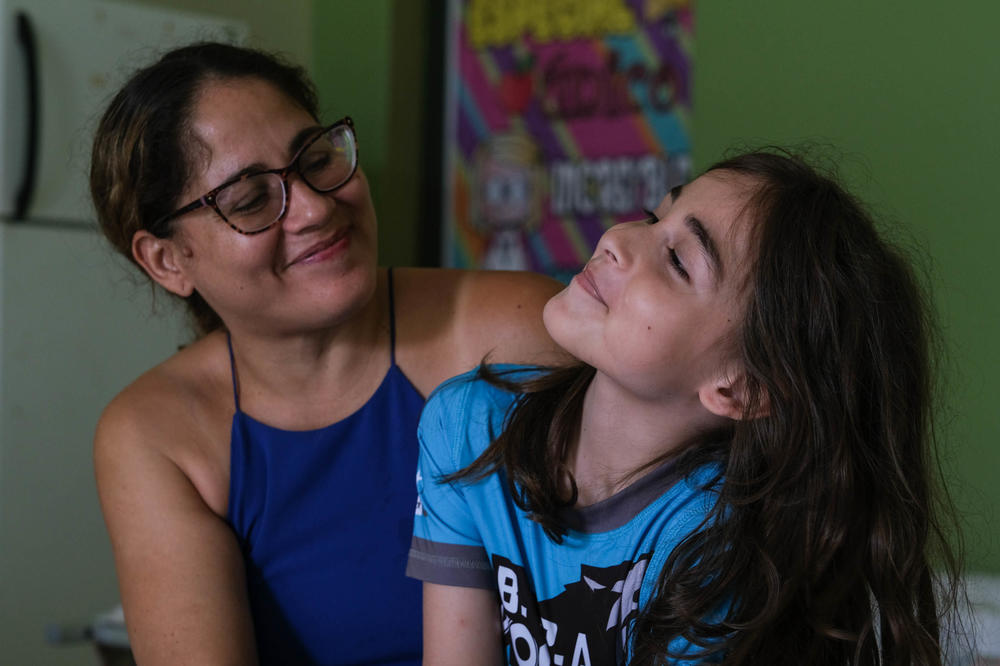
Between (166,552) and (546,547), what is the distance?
1.75 ft

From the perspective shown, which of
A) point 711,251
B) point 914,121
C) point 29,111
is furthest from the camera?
point 29,111

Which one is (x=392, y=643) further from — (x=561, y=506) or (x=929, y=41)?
(x=929, y=41)

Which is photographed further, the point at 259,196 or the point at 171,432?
the point at 171,432

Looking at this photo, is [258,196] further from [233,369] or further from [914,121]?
[914,121]

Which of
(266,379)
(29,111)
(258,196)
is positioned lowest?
(266,379)

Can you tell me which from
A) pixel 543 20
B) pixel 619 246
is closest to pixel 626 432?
pixel 619 246

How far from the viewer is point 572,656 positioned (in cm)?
130

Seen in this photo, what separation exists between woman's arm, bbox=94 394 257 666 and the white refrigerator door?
145 cm

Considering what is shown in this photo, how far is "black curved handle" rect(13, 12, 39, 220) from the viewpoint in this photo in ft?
9.32

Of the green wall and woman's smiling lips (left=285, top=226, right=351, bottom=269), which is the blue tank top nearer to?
woman's smiling lips (left=285, top=226, right=351, bottom=269)

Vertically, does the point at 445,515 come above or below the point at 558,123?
below

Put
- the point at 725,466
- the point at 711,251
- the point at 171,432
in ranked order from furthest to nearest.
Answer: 1. the point at 171,432
2. the point at 725,466
3. the point at 711,251

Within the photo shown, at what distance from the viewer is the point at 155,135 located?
4.91ft

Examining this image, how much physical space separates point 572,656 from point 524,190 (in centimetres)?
255
